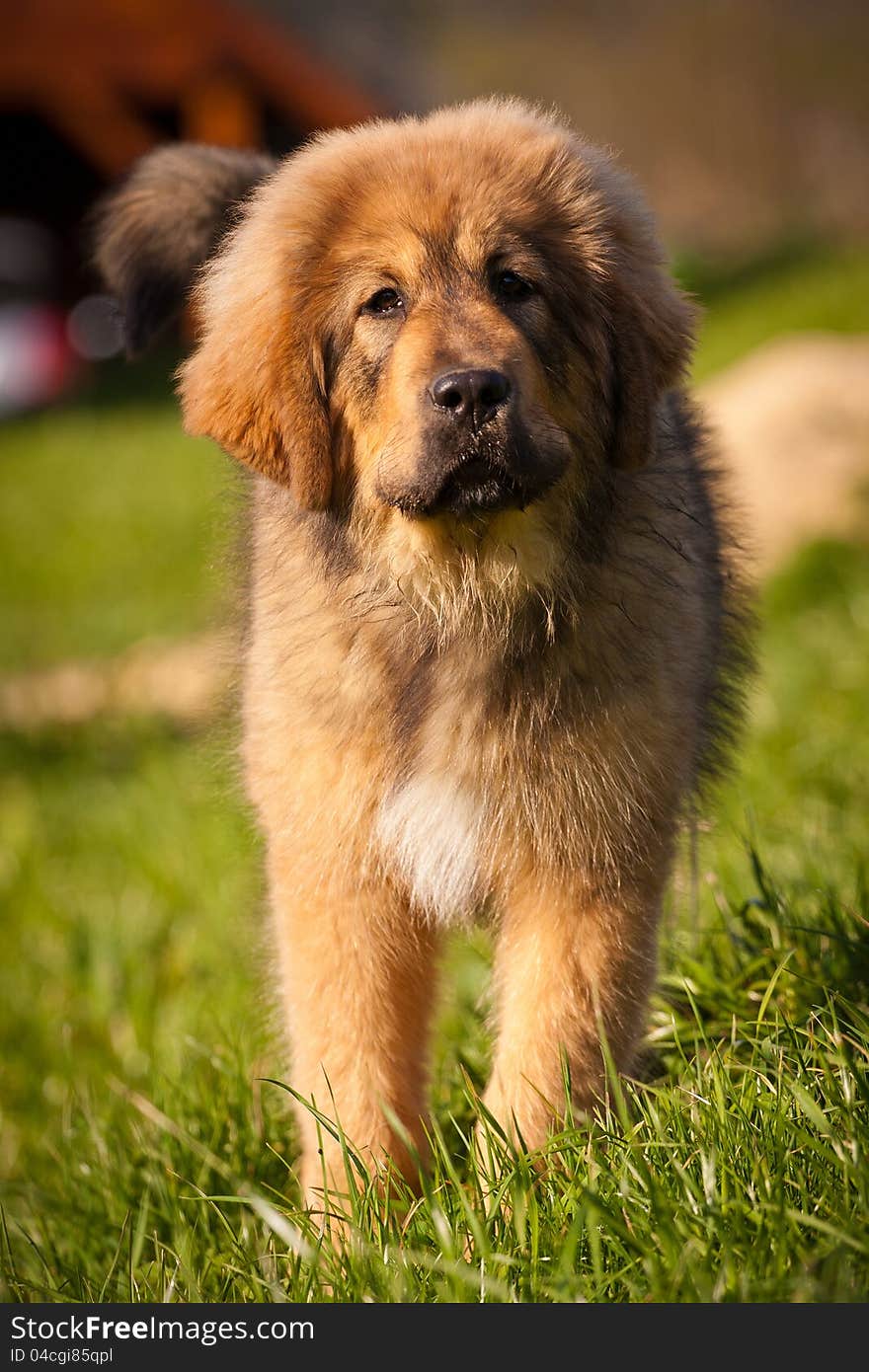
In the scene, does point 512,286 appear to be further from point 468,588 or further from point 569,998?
point 569,998

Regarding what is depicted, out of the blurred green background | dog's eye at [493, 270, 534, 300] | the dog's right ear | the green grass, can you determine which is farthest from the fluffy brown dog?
the dog's right ear

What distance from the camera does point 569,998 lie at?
271 centimetres

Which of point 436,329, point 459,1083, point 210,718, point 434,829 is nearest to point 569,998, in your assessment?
point 434,829

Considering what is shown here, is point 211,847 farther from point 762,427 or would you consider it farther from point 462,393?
point 762,427

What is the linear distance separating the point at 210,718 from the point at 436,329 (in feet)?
4.99

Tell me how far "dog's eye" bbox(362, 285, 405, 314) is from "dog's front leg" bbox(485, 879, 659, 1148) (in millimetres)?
1138

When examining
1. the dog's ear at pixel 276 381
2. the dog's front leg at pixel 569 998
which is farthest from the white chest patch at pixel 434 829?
the dog's ear at pixel 276 381

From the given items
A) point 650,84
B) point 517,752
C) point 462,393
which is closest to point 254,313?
point 462,393

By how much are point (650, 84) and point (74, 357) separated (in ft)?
30.9

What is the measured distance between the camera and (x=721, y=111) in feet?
65.4

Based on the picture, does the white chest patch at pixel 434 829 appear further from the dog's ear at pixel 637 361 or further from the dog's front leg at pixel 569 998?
the dog's ear at pixel 637 361

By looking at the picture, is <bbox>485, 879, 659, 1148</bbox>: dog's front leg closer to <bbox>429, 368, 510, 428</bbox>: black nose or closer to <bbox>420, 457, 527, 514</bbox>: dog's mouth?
<bbox>420, 457, 527, 514</bbox>: dog's mouth
